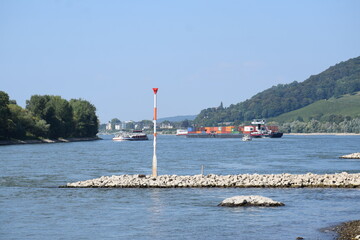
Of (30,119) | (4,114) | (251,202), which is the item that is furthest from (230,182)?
(30,119)

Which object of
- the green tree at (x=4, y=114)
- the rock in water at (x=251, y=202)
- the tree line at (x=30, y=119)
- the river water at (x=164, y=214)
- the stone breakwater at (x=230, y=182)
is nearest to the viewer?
the river water at (x=164, y=214)

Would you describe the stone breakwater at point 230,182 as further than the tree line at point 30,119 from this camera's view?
No

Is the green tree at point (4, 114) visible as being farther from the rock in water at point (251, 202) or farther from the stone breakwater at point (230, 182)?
the rock in water at point (251, 202)

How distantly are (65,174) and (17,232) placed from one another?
34.5m

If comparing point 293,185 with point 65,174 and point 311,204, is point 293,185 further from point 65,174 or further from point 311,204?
point 65,174

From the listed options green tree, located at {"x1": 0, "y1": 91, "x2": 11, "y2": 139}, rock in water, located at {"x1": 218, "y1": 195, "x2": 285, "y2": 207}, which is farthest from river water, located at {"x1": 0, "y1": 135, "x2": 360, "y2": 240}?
green tree, located at {"x1": 0, "y1": 91, "x2": 11, "y2": 139}

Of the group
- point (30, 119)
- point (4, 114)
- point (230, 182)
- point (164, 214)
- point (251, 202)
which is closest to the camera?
point (164, 214)

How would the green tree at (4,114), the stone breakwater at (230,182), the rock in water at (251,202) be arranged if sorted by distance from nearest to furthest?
1. the rock in water at (251,202)
2. the stone breakwater at (230,182)
3. the green tree at (4,114)

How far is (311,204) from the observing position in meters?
35.9

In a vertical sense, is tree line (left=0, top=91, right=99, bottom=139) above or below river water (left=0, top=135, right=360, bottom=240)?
above

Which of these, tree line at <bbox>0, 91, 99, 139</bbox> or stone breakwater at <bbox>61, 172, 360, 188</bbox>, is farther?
tree line at <bbox>0, 91, 99, 139</bbox>

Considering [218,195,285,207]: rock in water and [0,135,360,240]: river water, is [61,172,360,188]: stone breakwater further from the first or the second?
[218,195,285,207]: rock in water

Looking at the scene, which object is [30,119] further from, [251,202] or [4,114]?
[251,202]

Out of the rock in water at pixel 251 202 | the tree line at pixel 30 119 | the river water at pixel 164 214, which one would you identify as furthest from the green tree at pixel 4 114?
the rock in water at pixel 251 202
